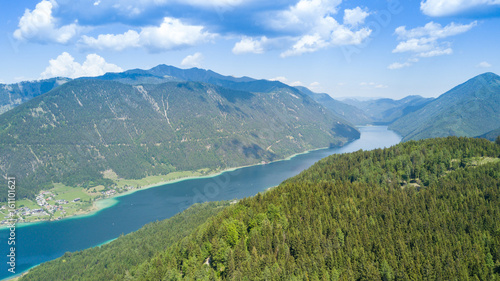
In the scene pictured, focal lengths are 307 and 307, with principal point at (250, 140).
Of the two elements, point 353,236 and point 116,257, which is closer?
point 353,236

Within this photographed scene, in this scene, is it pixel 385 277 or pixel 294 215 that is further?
pixel 294 215

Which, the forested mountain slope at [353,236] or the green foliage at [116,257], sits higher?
the forested mountain slope at [353,236]

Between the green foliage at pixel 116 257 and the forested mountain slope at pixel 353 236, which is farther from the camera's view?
the green foliage at pixel 116 257

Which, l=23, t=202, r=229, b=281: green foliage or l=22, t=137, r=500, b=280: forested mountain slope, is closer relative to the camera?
l=22, t=137, r=500, b=280: forested mountain slope

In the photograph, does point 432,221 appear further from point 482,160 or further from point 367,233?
point 482,160

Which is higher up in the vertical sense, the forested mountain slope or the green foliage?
the forested mountain slope

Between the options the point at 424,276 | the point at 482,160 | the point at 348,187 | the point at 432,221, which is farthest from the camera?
the point at 482,160

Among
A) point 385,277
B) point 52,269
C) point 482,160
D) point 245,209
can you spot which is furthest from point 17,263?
→ point 482,160

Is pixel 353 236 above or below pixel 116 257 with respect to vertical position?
above
